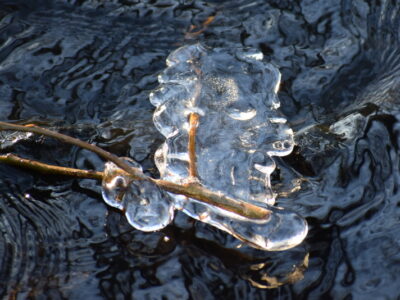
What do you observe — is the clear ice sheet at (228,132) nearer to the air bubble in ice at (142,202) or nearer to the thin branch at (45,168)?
the air bubble in ice at (142,202)

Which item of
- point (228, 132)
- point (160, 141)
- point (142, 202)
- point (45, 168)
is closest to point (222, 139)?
point (228, 132)

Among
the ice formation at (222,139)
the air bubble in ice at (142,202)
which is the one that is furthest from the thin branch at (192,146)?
the air bubble in ice at (142,202)

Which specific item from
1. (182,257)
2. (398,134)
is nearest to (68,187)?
(182,257)

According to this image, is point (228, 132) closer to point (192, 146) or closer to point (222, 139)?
point (222, 139)

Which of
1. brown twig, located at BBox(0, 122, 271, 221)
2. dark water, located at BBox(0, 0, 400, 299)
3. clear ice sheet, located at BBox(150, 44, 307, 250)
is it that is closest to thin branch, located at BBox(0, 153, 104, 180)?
dark water, located at BBox(0, 0, 400, 299)

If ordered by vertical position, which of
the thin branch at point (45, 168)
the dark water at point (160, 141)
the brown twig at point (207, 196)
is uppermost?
the brown twig at point (207, 196)

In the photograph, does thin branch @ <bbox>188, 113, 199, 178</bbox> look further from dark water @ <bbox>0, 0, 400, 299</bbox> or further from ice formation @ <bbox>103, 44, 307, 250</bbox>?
dark water @ <bbox>0, 0, 400, 299</bbox>
